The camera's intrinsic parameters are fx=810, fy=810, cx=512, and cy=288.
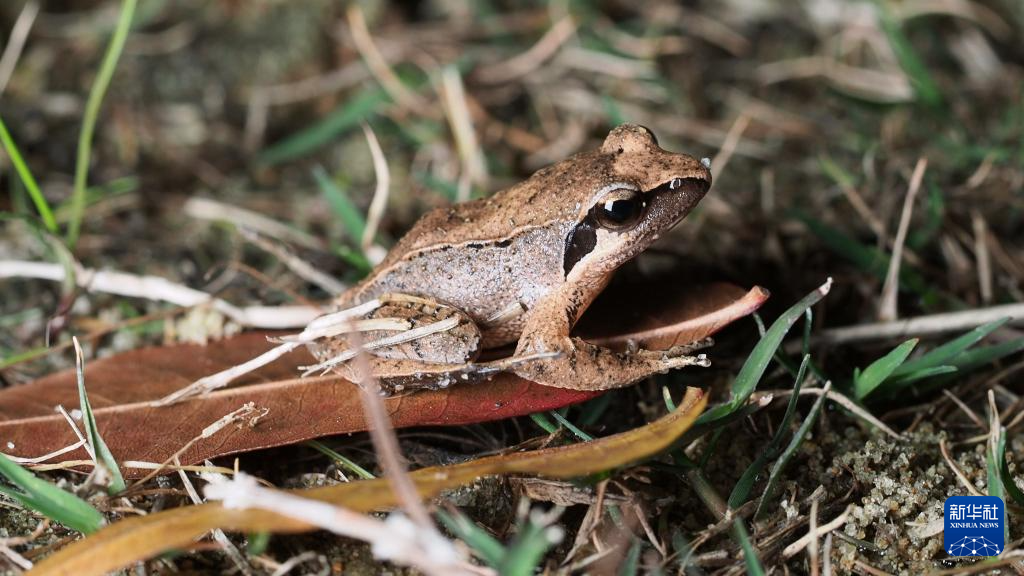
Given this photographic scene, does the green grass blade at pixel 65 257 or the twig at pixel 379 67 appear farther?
the twig at pixel 379 67

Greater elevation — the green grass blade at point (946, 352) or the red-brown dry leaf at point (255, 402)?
the green grass blade at point (946, 352)

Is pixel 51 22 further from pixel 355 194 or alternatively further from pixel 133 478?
pixel 133 478

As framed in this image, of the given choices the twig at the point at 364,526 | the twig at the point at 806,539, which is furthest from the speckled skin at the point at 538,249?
the twig at the point at 364,526

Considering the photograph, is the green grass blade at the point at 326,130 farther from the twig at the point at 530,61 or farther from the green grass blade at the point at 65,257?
the green grass blade at the point at 65,257

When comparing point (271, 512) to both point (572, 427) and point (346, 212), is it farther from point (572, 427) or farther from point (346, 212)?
point (346, 212)

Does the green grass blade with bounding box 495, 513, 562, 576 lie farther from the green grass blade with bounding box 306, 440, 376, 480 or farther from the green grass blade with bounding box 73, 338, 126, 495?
the green grass blade with bounding box 73, 338, 126, 495

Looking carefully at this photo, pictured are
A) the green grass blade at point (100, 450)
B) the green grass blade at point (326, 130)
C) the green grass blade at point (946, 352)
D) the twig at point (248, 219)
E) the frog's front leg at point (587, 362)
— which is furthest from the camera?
the green grass blade at point (326, 130)
